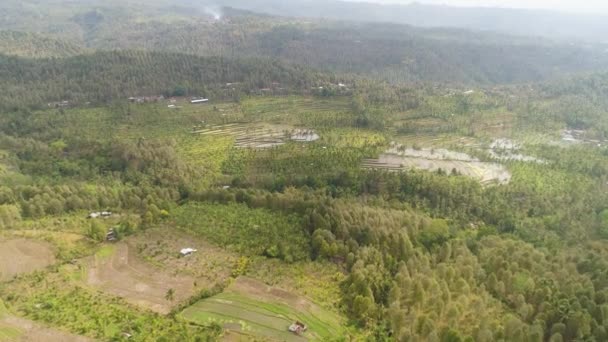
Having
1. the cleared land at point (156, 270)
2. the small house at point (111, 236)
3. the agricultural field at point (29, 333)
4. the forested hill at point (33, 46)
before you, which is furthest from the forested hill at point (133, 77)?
the agricultural field at point (29, 333)

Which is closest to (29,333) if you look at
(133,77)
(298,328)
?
(298,328)

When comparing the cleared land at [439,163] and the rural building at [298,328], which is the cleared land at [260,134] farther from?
the rural building at [298,328]

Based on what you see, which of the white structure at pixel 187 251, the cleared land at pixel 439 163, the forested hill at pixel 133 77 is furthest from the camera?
the forested hill at pixel 133 77

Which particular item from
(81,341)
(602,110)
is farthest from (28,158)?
(602,110)

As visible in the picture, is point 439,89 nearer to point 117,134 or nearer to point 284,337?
point 117,134

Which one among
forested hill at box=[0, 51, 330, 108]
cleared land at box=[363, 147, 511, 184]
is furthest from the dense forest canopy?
forested hill at box=[0, 51, 330, 108]

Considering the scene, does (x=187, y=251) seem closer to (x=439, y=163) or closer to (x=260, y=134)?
(x=260, y=134)

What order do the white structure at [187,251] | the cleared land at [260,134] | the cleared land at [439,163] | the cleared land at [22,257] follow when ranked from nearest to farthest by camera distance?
Answer: the cleared land at [22,257] < the white structure at [187,251] < the cleared land at [439,163] < the cleared land at [260,134]
